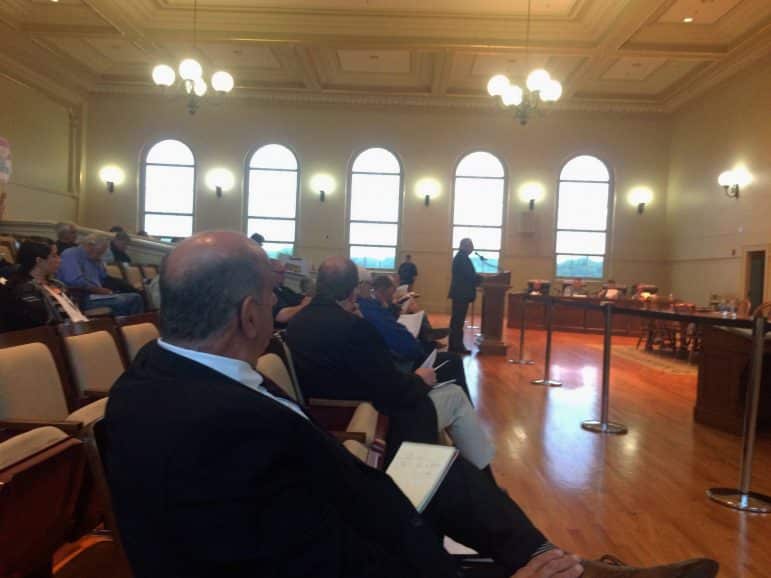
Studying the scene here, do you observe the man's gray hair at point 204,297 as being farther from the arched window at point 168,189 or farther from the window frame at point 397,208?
the arched window at point 168,189

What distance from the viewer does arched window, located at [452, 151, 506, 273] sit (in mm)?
13219

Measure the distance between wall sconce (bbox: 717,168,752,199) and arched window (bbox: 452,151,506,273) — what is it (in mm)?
4313

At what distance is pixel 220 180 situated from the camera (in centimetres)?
1310

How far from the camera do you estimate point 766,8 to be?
27.8ft

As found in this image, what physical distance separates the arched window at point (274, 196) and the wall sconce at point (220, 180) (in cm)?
39

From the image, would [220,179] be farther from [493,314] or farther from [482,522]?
[482,522]

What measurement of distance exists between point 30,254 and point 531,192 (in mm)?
10753

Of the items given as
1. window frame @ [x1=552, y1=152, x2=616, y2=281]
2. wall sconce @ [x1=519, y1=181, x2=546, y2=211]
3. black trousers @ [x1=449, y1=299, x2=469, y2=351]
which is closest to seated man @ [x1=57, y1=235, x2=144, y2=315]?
black trousers @ [x1=449, y1=299, x2=469, y2=351]

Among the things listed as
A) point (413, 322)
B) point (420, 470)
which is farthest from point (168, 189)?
point (420, 470)

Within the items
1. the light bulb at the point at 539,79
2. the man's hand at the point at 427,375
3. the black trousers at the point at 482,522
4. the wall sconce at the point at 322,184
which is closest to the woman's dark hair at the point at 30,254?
the man's hand at the point at 427,375

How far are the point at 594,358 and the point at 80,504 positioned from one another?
674cm

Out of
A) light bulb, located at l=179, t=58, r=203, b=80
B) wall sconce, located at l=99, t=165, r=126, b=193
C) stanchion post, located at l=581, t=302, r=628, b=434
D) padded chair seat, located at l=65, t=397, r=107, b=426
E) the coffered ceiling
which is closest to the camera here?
padded chair seat, located at l=65, t=397, r=107, b=426

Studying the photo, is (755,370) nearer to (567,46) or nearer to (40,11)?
(567,46)

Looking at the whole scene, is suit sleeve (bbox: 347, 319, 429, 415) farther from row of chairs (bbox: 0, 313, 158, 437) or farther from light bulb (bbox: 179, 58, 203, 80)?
light bulb (bbox: 179, 58, 203, 80)
